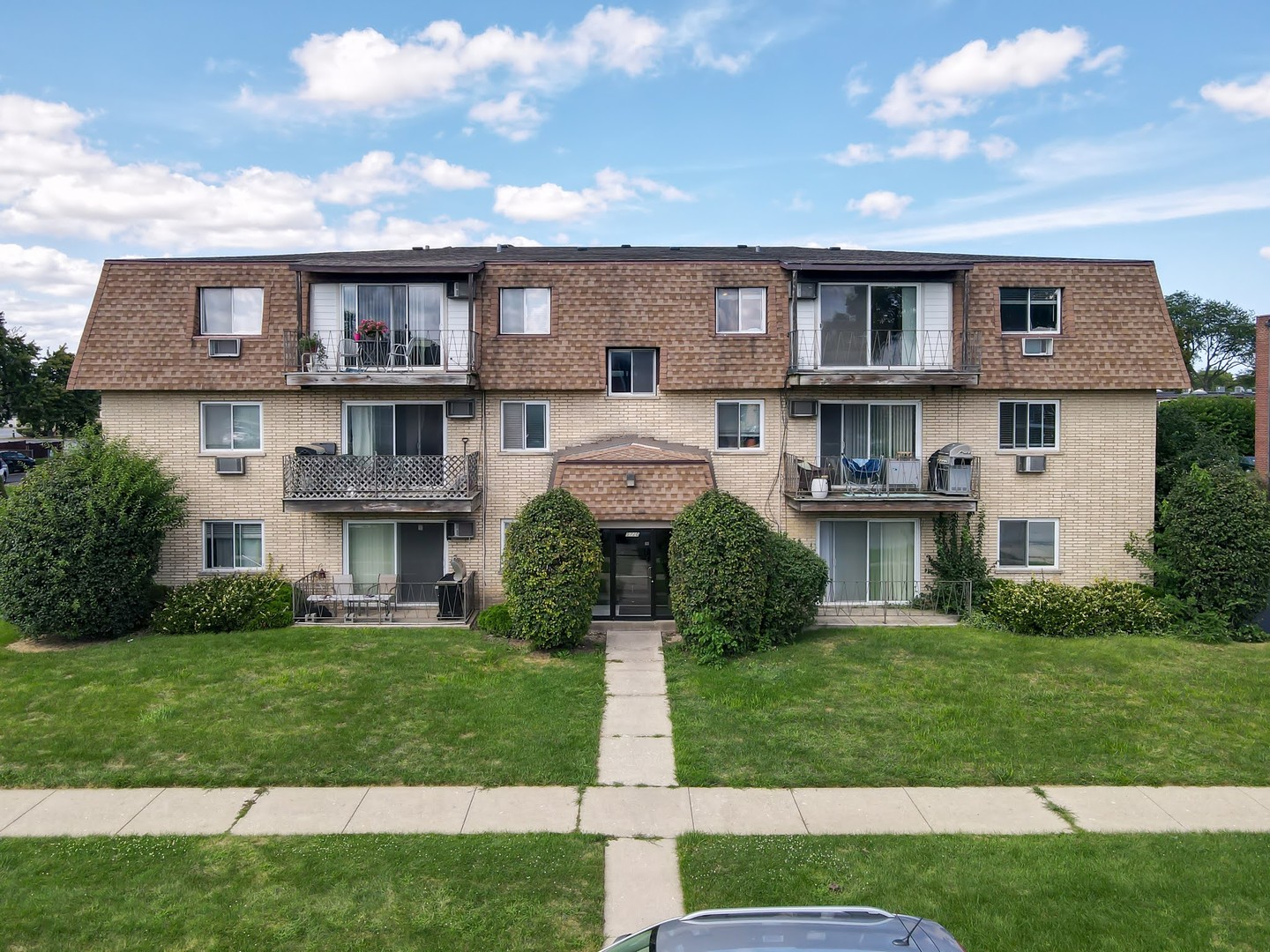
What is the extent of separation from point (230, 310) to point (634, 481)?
9.44 metres

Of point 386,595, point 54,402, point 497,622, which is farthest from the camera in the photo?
point 54,402

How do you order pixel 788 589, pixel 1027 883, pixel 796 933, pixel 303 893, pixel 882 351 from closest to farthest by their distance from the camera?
pixel 796 933
pixel 303 893
pixel 1027 883
pixel 788 589
pixel 882 351

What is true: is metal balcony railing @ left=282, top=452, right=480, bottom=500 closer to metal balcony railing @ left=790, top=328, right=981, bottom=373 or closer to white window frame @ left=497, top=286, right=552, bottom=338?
white window frame @ left=497, top=286, right=552, bottom=338

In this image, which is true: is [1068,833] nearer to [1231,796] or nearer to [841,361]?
[1231,796]

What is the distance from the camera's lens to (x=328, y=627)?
659 inches

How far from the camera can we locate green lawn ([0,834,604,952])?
22.7ft

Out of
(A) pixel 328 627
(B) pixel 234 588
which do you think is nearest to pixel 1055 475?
(A) pixel 328 627

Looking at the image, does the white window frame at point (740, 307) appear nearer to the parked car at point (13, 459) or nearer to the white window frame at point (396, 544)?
the white window frame at point (396, 544)

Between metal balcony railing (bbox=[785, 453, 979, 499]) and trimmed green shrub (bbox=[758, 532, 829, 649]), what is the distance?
1.87 metres

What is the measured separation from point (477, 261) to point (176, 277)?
6.42 metres

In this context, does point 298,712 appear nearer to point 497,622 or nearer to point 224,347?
point 497,622

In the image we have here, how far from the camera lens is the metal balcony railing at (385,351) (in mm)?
17469

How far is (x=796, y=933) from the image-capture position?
4598mm

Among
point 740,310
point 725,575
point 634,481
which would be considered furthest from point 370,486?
point 740,310
